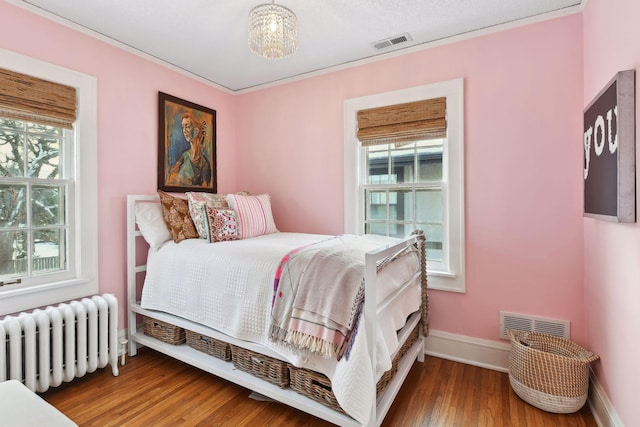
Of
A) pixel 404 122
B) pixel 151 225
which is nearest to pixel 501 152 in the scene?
pixel 404 122

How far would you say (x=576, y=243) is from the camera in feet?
6.98

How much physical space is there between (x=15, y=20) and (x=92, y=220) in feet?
4.35

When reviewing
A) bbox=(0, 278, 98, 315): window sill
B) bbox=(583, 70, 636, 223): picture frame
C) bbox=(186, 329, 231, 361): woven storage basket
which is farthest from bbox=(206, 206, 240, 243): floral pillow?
bbox=(583, 70, 636, 223): picture frame

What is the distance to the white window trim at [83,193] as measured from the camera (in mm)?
2219

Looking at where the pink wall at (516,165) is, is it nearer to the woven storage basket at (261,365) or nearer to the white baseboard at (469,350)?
the white baseboard at (469,350)

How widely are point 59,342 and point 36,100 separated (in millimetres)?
1535

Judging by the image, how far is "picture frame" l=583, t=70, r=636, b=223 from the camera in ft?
4.55

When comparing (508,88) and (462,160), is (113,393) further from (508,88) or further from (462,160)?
(508,88)

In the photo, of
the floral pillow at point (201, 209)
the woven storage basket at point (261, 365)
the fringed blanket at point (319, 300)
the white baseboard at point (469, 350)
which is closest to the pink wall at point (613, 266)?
the white baseboard at point (469, 350)

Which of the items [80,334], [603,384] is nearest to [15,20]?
[80,334]

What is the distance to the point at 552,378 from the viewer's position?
72.4 inches

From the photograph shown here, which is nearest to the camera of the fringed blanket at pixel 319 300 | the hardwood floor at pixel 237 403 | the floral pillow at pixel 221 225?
the fringed blanket at pixel 319 300

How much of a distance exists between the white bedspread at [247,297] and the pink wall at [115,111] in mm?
393

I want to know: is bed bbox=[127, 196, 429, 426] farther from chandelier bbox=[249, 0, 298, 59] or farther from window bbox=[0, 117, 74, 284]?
chandelier bbox=[249, 0, 298, 59]
